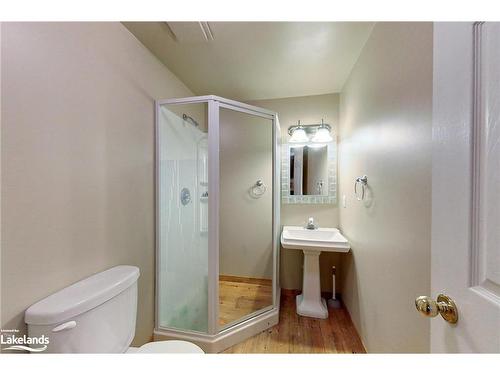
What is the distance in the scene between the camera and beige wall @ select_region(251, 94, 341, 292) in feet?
6.81

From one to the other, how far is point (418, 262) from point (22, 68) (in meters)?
1.76

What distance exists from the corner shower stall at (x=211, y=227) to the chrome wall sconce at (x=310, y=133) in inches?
15.1

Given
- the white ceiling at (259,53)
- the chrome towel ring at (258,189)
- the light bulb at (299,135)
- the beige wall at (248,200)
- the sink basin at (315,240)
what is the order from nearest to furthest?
the white ceiling at (259,53), the sink basin at (315,240), the beige wall at (248,200), the chrome towel ring at (258,189), the light bulb at (299,135)

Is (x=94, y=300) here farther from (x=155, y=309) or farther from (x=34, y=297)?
(x=155, y=309)

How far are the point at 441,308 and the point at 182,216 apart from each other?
1.55m

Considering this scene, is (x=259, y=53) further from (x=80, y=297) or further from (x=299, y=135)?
(x=80, y=297)

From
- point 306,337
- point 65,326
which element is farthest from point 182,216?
point 306,337

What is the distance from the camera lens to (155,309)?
1425mm

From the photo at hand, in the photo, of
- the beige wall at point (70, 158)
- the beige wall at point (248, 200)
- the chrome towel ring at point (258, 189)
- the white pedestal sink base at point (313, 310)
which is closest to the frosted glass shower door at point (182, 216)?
the beige wall at point (70, 158)

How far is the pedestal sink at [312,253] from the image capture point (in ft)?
5.31

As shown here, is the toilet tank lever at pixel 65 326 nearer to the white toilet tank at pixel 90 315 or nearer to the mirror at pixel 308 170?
the white toilet tank at pixel 90 315

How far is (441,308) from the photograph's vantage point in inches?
17.2
